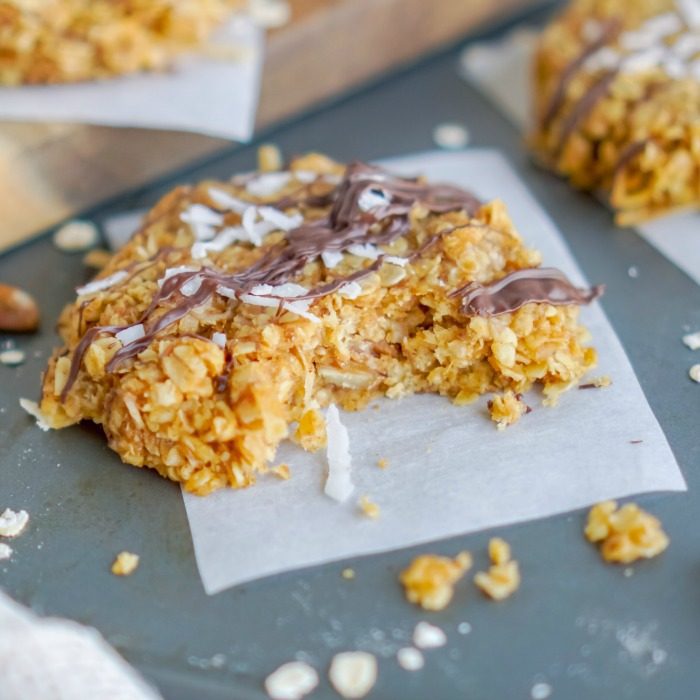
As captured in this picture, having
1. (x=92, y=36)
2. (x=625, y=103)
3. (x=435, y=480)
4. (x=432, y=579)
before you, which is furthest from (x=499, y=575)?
(x=92, y=36)

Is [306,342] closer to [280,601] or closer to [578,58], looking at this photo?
[280,601]

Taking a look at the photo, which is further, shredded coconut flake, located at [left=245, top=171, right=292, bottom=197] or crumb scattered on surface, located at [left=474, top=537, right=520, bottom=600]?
shredded coconut flake, located at [left=245, top=171, right=292, bottom=197]

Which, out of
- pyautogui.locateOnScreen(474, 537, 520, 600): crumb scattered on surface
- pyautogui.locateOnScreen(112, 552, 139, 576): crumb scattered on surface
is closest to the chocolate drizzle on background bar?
pyautogui.locateOnScreen(112, 552, 139, 576): crumb scattered on surface

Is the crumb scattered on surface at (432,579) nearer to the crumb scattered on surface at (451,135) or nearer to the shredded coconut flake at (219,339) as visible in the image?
the shredded coconut flake at (219,339)

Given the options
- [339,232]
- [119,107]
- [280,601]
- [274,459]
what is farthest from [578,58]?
[280,601]

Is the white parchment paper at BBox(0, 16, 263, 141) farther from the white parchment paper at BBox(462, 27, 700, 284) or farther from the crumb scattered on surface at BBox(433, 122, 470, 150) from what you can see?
the white parchment paper at BBox(462, 27, 700, 284)

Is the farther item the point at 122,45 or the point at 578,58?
the point at 578,58
